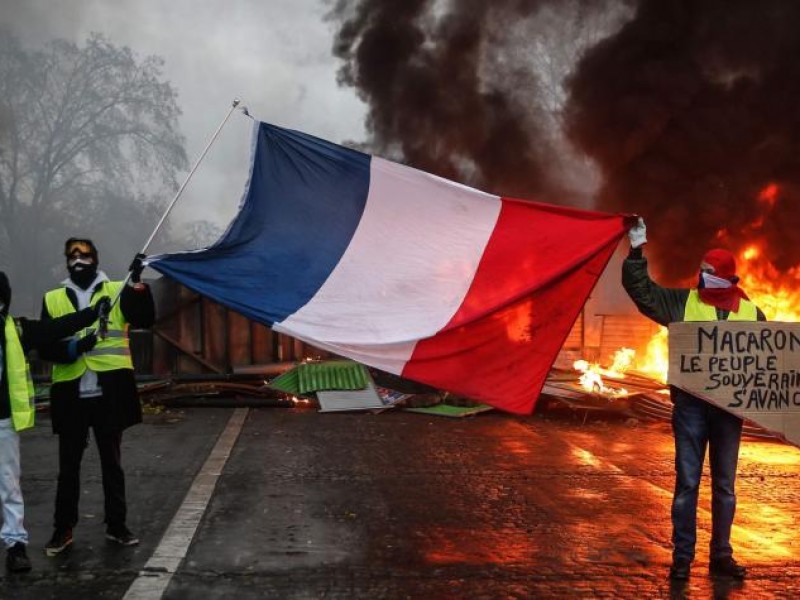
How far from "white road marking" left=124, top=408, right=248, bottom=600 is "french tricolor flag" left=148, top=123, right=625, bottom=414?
1.56m

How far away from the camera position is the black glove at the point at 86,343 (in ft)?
15.5

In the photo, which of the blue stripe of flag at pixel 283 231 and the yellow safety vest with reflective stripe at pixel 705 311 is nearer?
the yellow safety vest with reflective stripe at pixel 705 311

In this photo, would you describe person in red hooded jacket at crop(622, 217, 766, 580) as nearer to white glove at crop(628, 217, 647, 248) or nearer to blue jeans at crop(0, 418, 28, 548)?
white glove at crop(628, 217, 647, 248)

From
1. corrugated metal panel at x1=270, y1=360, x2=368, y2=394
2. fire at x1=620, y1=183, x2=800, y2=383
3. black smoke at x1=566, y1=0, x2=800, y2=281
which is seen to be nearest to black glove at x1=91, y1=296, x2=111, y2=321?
corrugated metal panel at x1=270, y1=360, x2=368, y2=394

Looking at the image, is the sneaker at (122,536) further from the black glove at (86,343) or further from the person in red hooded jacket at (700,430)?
the person in red hooded jacket at (700,430)

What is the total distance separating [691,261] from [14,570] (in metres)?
12.5

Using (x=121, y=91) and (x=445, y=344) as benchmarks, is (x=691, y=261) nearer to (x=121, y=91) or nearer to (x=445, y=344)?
(x=445, y=344)

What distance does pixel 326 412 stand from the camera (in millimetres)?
11102

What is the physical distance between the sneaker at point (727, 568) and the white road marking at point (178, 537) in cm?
316

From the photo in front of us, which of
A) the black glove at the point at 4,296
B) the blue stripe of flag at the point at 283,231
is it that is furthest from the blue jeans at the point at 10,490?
the blue stripe of flag at the point at 283,231

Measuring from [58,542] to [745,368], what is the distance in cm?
431

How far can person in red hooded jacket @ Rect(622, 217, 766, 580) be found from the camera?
4.53m

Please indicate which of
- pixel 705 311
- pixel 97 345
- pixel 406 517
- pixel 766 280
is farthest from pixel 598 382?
pixel 97 345

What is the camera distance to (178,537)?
16.9ft
